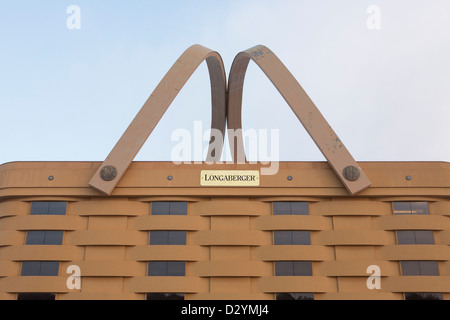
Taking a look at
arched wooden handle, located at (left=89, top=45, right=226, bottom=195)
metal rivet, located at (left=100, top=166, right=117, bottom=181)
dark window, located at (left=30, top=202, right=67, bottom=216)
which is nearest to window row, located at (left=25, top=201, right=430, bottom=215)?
dark window, located at (left=30, top=202, right=67, bottom=216)

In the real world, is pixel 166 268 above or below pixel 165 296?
above

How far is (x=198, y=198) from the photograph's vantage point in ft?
86.7

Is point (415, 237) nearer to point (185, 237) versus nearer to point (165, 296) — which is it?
point (185, 237)

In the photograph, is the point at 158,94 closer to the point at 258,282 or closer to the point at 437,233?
the point at 258,282

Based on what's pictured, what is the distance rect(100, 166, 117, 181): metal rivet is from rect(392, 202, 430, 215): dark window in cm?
1969

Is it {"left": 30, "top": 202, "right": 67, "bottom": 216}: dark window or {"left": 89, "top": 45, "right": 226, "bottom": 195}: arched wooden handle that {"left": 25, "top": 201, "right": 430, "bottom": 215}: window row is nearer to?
{"left": 30, "top": 202, "right": 67, "bottom": 216}: dark window

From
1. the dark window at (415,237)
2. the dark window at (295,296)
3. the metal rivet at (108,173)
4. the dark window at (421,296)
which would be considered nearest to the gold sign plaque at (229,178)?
the metal rivet at (108,173)

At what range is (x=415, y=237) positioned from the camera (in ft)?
83.9

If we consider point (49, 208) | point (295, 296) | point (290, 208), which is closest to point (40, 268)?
point (49, 208)

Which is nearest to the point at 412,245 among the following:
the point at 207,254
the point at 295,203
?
the point at 295,203

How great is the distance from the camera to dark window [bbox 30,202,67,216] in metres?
26.1

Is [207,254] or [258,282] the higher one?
[207,254]

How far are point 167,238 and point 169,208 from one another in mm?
2101
